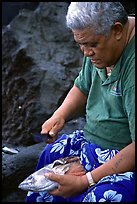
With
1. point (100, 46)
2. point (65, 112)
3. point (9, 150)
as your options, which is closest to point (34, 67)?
point (9, 150)

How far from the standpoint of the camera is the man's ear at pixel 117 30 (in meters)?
2.24

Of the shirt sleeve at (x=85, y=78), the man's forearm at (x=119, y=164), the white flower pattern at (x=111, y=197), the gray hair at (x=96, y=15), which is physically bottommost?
the white flower pattern at (x=111, y=197)

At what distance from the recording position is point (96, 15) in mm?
2201

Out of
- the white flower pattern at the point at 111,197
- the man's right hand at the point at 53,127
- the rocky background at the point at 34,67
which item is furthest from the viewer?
the rocky background at the point at 34,67

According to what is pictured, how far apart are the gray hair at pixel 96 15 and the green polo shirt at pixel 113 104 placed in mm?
164

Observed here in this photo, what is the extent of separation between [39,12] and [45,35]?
256 millimetres

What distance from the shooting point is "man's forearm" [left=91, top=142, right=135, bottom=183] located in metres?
2.19

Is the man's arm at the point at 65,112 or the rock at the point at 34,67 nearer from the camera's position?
the man's arm at the point at 65,112

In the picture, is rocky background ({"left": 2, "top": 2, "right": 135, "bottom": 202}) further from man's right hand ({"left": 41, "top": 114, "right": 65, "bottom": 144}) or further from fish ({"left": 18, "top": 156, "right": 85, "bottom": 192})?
fish ({"left": 18, "top": 156, "right": 85, "bottom": 192})

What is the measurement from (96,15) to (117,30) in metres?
0.14

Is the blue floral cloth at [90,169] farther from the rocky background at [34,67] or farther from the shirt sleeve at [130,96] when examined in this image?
the rocky background at [34,67]

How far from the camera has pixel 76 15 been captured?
2213 mm

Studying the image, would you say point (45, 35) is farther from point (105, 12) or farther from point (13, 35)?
point (105, 12)

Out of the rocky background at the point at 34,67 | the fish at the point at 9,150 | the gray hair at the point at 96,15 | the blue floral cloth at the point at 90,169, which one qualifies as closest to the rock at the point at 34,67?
the rocky background at the point at 34,67
